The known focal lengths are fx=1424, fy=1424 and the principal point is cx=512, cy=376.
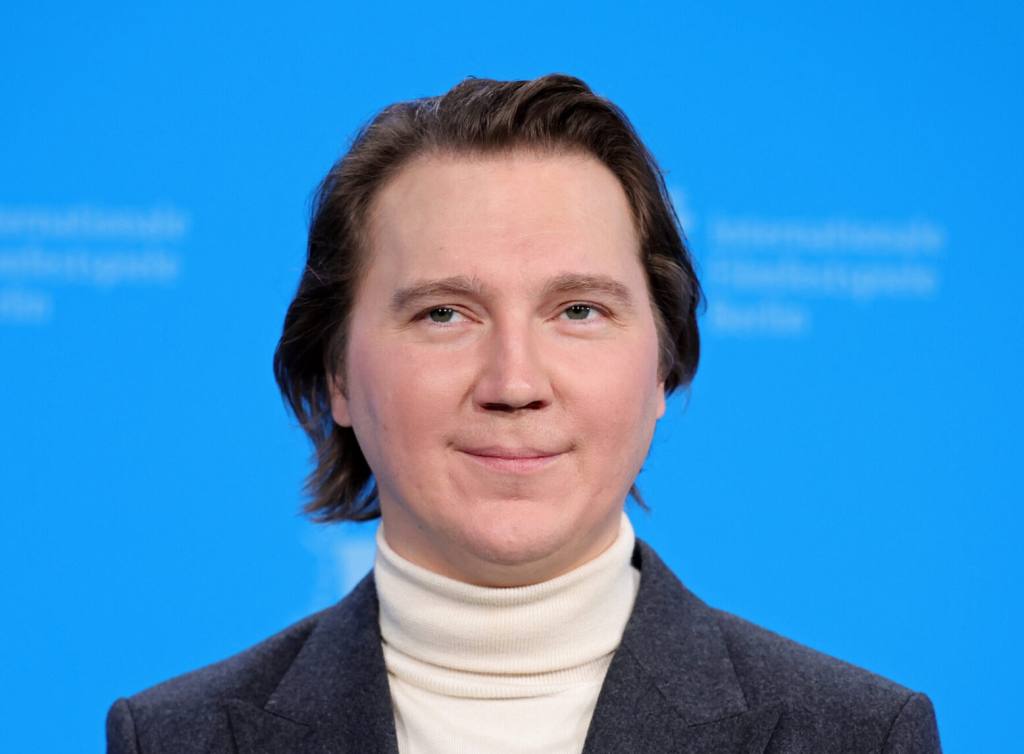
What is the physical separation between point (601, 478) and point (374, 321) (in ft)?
1.41

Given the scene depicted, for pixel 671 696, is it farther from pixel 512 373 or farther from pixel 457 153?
pixel 457 153

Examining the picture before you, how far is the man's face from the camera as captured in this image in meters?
2.05

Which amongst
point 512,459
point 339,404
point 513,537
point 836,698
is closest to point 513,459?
point 512,459

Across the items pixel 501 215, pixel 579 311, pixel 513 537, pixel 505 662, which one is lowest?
pixel 505 662

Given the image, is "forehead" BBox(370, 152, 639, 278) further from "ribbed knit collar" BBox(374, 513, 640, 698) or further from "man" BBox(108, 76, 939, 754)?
"ribbed knit collar" BBox(374, 513, 640, 698)

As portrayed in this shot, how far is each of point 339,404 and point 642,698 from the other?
710 mm

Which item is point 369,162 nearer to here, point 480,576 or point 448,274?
point 448,274

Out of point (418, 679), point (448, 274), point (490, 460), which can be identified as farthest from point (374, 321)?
point (418, 679)

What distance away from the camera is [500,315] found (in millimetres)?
2062

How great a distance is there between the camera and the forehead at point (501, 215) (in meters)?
2.10

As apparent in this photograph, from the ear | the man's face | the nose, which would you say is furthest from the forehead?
the ear

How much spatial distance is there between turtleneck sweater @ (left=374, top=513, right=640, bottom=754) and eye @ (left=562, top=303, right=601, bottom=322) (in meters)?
0.37

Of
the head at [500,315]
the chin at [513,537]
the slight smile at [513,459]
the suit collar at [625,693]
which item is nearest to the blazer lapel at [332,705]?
the suit collar at [625,693]

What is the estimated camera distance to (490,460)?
2053 mm
